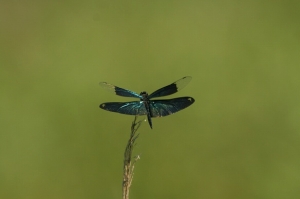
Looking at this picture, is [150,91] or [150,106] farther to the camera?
[150,91]

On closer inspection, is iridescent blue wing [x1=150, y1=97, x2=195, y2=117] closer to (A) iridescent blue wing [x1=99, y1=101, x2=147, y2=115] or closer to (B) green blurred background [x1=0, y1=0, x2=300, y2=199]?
(A) iridescent blue wing [x1=99, y1=101, x2=147, y2=115]

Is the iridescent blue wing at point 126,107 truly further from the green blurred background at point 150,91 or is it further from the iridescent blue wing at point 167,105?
the green blurred background at point 150,91

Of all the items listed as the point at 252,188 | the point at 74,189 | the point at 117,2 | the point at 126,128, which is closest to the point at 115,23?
the point at 117,2

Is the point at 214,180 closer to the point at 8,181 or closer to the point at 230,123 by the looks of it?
the point at 230,123

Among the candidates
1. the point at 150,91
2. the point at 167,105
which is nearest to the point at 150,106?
the point at 167,105

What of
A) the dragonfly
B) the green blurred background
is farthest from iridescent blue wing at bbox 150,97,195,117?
the green blurred background

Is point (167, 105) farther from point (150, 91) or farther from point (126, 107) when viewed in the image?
point (150, 91)
